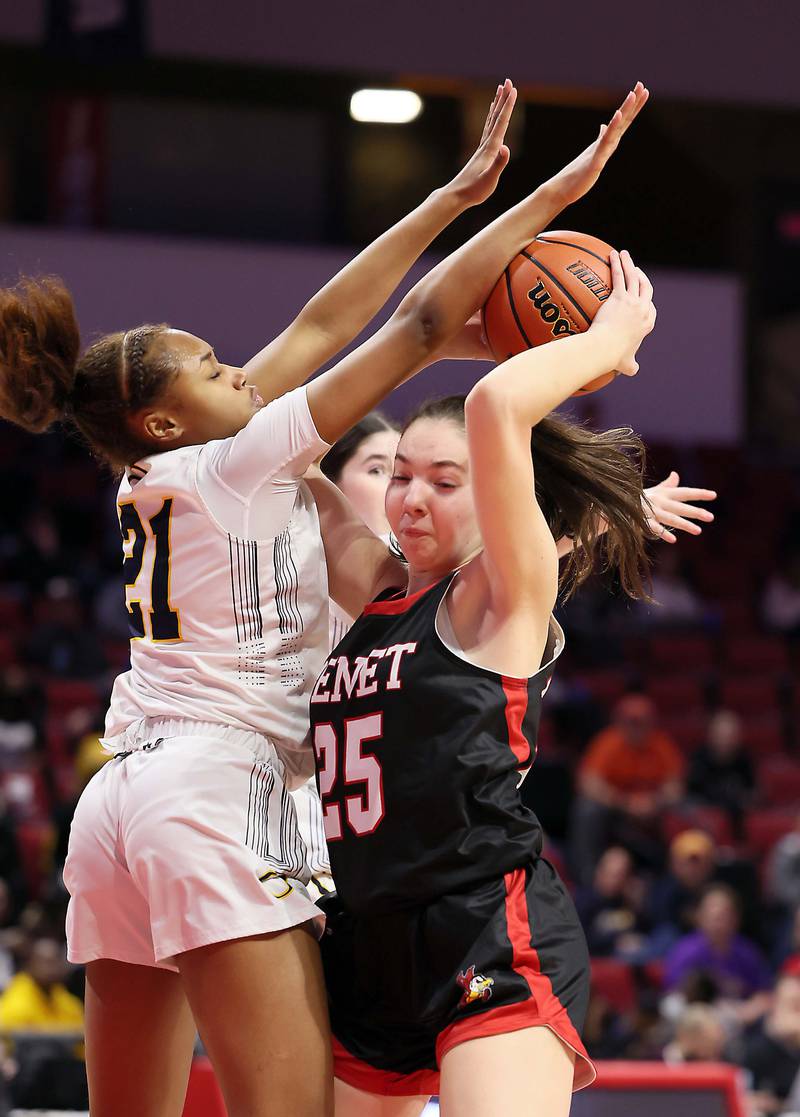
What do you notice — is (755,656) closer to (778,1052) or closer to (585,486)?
(778,1052)

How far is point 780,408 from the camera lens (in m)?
15.6

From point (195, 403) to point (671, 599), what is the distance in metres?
10.2

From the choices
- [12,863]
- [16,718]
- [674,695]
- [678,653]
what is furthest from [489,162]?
[678,653]

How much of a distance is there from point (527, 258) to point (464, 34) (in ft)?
28.9

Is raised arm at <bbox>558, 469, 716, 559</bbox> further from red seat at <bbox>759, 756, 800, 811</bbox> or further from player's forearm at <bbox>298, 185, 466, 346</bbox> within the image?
red seat at <bbox>759, 756, 800, 811</bbox>

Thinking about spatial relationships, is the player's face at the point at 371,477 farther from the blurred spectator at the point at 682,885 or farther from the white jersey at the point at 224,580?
the blurred spectator at the point at 682,885

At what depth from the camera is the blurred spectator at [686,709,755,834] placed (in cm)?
1034

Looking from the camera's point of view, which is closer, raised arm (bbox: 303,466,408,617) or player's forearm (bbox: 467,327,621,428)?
player's forearm (bbox: 467,327,621,428)

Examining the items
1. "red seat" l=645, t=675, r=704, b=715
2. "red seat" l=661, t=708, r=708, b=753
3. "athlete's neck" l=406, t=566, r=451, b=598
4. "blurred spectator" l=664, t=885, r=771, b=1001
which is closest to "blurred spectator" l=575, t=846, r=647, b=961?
"blurred spectator" l=664, t=885, r=771, b=1001

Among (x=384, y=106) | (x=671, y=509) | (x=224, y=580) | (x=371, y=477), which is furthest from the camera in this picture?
(x=384, y=106)

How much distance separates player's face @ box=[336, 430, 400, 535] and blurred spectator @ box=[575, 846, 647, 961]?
17.5 feet

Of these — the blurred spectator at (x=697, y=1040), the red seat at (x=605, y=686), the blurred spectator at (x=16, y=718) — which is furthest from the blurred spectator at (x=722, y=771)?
the blurred spectator at (x=16, y=718)

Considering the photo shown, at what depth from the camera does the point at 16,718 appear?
9.48m

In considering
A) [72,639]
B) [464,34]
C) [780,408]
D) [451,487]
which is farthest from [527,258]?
[780,408]
